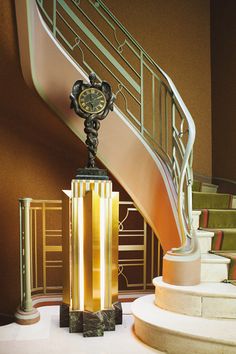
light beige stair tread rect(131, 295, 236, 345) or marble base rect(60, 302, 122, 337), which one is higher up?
light beige stair tread rect(131, 295, 236, 345)

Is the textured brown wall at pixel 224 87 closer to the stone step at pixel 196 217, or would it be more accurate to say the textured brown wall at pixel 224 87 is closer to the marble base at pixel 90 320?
the stone step at pixel 196 217

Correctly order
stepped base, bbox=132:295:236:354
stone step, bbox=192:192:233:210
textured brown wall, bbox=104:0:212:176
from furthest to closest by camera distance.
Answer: textured brown wall, bbox=104:0:212:176, stone step, bbox=192:192:233:210, stepped base, bbox=132:295:236:354

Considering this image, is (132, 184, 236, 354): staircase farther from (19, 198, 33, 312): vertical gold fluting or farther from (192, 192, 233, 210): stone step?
(19, 198, 33, 312): vertical gold fluting

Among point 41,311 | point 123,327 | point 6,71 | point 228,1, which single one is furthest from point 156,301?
point 228,1

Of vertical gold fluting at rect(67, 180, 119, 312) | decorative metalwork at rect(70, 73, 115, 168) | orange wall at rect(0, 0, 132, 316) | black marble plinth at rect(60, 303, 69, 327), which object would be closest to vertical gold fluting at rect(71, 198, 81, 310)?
vertical gold fluting at rect(67, 180, 119, 312)

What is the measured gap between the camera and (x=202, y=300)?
7.94ft

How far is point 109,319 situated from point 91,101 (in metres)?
1.74

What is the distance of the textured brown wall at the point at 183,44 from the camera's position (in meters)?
5.09

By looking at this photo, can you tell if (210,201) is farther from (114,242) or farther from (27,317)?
(27,317)

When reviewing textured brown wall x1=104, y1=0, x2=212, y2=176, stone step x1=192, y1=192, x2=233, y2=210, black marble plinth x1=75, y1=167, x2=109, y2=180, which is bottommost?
stone step x1=192, y1=192, x2=233, y2=210

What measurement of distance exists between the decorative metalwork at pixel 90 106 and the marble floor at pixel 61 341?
1.31 m

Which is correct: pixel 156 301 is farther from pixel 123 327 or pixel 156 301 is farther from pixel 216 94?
pixel 216 94

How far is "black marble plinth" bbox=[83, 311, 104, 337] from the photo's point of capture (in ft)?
8.77

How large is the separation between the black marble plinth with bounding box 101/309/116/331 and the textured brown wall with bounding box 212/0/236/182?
258cm
